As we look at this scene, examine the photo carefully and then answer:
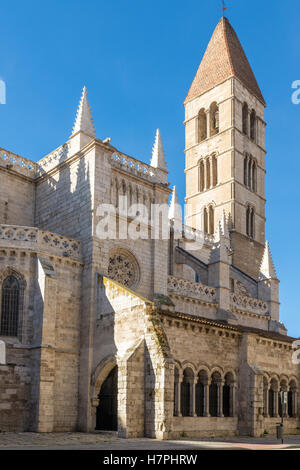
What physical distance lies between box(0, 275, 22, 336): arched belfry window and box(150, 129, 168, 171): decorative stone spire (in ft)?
35.6

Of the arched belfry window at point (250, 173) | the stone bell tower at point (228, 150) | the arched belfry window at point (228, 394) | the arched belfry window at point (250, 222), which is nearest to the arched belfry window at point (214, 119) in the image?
the stone bell tower at point (228, 150)

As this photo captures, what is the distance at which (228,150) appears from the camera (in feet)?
161

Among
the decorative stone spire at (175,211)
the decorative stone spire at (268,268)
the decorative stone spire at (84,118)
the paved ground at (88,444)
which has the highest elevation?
the decorative stone spire at (84,118)

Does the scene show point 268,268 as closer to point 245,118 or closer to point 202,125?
point 245,118

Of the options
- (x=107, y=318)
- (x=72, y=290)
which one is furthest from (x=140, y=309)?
(x=72, y=290)

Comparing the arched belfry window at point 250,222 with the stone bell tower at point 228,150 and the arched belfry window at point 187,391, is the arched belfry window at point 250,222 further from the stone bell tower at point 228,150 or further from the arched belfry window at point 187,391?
the arched belfry window at point 187,391

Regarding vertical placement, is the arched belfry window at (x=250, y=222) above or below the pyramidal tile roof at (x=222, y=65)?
below

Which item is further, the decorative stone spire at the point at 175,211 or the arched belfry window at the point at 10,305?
the decorative stone spire at the point at 175,211

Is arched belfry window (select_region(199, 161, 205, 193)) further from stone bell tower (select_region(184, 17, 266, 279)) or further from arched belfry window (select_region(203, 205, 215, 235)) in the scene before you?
arched belfry window (select_region(203, 205, 215, 235))

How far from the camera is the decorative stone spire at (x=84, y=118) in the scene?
27516 mm

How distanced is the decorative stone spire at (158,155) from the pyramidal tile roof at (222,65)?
74.3 feet

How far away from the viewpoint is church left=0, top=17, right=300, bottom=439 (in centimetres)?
2184

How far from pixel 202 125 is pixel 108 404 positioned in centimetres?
3512

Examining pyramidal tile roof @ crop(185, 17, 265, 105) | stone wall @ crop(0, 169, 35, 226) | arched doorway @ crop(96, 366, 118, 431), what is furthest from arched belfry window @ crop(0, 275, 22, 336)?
pyramidal tile roof @ crop(185, 17, 265, 105)
